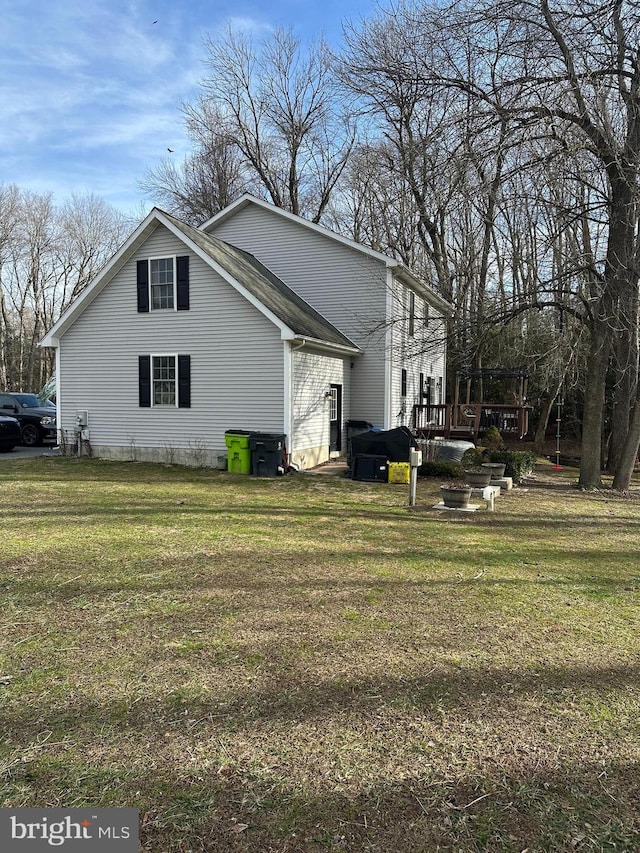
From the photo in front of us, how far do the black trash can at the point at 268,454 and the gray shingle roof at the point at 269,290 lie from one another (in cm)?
241

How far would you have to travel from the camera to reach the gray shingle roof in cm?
1296

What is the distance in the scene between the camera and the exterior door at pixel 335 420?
15.2 metres

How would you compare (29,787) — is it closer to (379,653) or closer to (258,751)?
(258,751)

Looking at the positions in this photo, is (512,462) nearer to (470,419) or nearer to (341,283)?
(341,283)

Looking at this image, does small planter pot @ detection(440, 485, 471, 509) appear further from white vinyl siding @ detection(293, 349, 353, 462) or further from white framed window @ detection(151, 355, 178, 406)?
white framed window @ detection(151, 355, 178, 406)

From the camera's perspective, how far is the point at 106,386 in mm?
14797

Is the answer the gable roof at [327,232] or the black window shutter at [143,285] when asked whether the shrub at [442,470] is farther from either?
the black window shutter at [143,285]

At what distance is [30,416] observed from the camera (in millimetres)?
18141

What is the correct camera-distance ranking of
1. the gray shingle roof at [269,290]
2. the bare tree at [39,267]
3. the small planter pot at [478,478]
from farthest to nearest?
the bare tree at [39,267]
the gray shingle roof at [269,290]
the small planter pot at [478,478]

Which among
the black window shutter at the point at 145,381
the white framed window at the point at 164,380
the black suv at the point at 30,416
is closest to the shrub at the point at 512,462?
the white framed window at the point at 164,380

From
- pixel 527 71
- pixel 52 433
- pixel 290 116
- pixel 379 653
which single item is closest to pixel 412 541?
pixel 379 653

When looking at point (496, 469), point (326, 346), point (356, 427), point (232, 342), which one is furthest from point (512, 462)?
point (232, 342)

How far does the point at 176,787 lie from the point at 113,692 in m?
0.98

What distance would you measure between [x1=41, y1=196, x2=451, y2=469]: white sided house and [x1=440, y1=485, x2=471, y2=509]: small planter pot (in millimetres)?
4219
